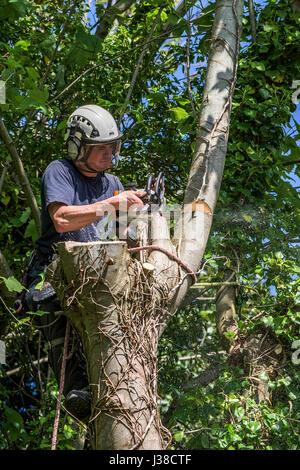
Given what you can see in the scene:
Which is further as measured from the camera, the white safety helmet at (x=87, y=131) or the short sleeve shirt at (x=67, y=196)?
the white safety helmet at (x=87, y=131)

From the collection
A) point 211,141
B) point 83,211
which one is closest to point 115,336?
point 83,211

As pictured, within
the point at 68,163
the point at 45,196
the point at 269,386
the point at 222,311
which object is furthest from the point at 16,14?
the point at 269,386

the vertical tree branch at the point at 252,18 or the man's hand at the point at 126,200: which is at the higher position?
the vertical tree branch at the point at 252,18

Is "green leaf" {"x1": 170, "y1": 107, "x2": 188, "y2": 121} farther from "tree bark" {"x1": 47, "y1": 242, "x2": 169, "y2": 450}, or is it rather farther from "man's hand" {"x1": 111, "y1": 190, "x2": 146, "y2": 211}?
"tree bark" {"x1": 47, "y1": 242, "x2": 169, "y2": 450}

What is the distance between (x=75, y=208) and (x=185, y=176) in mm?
2704

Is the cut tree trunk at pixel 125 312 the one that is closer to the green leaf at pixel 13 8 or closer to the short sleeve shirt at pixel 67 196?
the short sleeve shirt at pixel 67 196

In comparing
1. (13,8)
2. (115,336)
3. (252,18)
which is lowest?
(115,336)

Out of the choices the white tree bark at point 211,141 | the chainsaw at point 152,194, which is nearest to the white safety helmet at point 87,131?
the chainsaw at point 152,194

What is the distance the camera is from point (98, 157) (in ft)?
10.9

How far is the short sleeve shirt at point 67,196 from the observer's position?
308 cm

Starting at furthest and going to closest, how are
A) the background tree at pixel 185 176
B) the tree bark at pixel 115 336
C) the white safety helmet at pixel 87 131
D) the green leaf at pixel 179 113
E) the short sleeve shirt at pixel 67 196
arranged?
the green leaf at pixel 179 113 < the background tree at pixel 185 176 < the white safety helmet at pixel 87 131 < the short sleeve shirt at pixel 67 196 < the tree bark at pixel 115 336

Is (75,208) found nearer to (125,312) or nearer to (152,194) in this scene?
(152,194)

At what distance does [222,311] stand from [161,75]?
106 inches

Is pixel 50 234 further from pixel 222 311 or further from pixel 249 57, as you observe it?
pixel 249 57
